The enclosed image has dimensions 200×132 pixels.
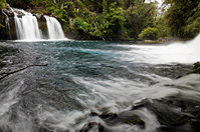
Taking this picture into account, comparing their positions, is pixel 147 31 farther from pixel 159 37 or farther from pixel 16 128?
pixel 16 128

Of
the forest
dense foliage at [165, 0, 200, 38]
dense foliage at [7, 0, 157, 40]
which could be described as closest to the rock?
dense foliage at [165, 0, 200, 38]

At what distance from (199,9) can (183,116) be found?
7.04 meters

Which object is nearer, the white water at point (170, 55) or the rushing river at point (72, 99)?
the rushing river at point (72, 99)

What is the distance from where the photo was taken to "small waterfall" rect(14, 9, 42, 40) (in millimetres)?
15508

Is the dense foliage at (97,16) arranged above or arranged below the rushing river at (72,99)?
above

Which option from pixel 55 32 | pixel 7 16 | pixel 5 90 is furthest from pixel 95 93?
pixel 55 32

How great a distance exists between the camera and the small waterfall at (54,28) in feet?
62.6

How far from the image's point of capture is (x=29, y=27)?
16422 mm

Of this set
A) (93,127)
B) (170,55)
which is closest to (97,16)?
(170,55)

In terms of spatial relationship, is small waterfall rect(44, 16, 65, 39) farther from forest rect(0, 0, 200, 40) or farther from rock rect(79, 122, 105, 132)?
rock rect(79, 122, 105, 132)

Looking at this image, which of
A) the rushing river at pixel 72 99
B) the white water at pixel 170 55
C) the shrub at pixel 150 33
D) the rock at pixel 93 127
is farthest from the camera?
the shrub at pixel 150 33

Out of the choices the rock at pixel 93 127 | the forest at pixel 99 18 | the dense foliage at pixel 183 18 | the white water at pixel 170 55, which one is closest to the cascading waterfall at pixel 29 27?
the forest at pixel 99 18

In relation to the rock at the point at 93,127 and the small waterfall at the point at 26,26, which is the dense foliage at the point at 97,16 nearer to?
the small waterfall at the point at 26,26

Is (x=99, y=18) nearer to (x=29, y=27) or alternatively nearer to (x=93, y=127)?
(x=29, y=27)
